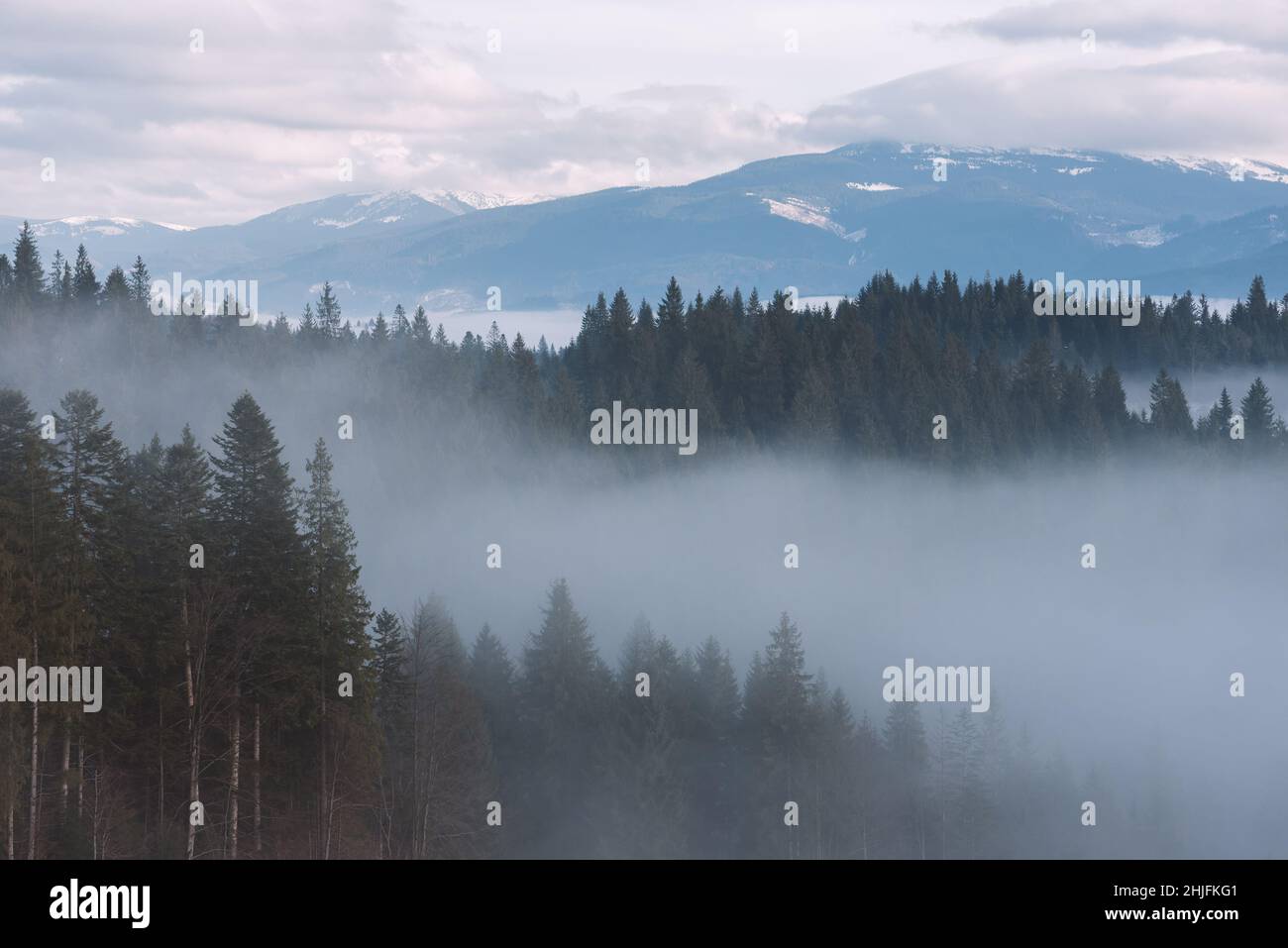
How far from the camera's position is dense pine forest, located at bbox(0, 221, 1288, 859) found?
1490 inches

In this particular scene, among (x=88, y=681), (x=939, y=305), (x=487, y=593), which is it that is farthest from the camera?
(x=939, y=305)

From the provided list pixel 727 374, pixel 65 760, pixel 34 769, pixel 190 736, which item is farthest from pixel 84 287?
pixel 34 769

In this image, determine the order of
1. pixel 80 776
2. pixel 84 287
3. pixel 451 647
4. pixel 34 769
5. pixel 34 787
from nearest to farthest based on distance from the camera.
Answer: pixel 34 787 < pixel 34 769 < pixel 80 776 < pixel 451 647 < pixel 84 287

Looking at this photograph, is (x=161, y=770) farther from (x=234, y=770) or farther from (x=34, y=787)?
(x=34, y=787)

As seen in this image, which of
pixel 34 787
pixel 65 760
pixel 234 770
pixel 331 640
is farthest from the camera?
pixel 331 640

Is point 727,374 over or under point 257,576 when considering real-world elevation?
over

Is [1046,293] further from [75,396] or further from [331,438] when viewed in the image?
[75,396]

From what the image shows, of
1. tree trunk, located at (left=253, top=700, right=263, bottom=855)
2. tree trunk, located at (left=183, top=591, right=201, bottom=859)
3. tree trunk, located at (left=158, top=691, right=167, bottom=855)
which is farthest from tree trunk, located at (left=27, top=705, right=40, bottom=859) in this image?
tree trunk, located at (left=253, top=700, right=263, bottom=855)

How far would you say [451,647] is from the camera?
206ft

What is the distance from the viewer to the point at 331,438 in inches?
5906

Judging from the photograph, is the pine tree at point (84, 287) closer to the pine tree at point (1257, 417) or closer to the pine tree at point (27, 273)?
the pine tree at point (27, 273)
